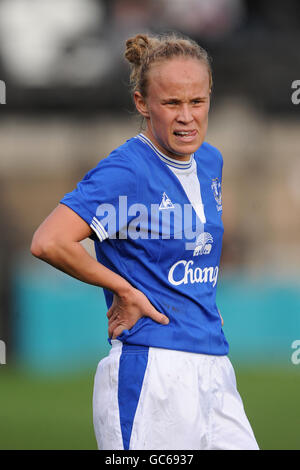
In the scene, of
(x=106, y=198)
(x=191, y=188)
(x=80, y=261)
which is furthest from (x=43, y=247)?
(x=191, y=188)

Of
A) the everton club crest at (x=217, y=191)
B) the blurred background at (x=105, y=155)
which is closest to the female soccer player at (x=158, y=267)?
the everton club crest at (x=217, y=191)

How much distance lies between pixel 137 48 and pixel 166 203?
71 cm

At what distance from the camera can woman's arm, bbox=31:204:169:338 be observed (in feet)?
12.3

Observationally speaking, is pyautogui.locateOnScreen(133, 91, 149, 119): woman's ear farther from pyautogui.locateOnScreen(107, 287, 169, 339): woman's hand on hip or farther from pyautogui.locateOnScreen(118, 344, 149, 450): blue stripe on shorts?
pyautogui.locateOnScreen(118, 344, 149, 450): blue stripe on shorts

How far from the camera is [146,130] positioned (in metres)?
4.15

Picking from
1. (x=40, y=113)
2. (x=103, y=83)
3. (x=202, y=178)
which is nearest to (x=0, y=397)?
(x=202, y=178)

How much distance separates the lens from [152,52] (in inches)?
159

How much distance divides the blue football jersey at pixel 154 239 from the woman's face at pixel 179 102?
0.10 m

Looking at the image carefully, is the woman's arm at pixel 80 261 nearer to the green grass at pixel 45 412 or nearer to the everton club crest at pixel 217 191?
the everton club crest at pixel 217 191

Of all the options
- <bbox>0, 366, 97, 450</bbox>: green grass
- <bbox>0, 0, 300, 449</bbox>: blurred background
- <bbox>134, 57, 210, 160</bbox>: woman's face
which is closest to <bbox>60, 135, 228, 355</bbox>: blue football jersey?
<bbox>134, 57, 210, 160</bbox>: woman's face

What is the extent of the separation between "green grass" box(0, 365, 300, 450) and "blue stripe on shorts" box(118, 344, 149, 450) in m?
4.03

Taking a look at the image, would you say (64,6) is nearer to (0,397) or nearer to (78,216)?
(0,397)

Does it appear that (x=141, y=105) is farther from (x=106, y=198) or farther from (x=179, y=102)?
(x=106, y=198)

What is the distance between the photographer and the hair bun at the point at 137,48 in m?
4.11
